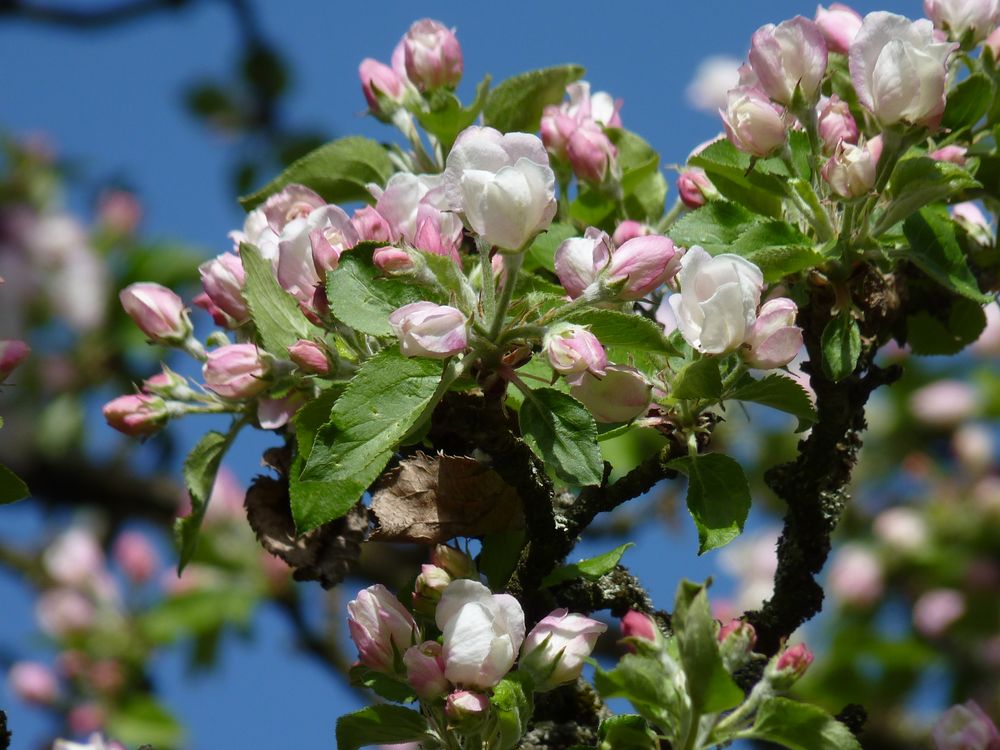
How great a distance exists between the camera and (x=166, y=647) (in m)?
4.50

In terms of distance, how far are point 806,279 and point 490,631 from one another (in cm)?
50

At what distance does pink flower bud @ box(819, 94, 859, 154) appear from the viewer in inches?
57.1

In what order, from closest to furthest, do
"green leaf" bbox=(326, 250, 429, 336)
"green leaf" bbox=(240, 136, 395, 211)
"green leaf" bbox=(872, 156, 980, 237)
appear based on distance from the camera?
1. "green leaf" bbox=(326, 250, 429, 336)
2. "green leaf" bbox=(872, 156, 980, 237)
3. "green leaf" bbox=(240, 136, 395, 211)

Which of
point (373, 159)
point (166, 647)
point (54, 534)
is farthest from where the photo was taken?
point (54, 534)

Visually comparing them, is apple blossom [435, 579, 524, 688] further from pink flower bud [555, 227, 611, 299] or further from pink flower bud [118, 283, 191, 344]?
pink flower bud [118, 283, 191, 344]

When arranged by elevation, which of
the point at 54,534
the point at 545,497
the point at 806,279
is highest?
the point at 54,534

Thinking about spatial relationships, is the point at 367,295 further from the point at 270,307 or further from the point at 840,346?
the point at 840,346

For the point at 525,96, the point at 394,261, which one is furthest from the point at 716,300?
the point at 525,96

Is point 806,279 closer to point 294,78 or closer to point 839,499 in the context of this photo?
point 839,499

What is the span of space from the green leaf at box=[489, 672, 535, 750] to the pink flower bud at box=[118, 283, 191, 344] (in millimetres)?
555

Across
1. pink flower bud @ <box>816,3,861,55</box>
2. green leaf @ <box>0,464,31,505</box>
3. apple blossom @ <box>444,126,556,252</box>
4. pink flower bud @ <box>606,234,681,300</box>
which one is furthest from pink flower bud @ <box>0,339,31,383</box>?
pink flower bud @ <box>816,3,861,55</box>

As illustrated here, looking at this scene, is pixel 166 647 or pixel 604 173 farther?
pixel 166 647

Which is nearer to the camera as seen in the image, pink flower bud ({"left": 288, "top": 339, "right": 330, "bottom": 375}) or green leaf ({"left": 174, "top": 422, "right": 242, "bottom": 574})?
pink flower bud ({"left": 288, "top": 339, "right": 330, "bottom": 375})

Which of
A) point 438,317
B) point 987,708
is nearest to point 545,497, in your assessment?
point 438,317
